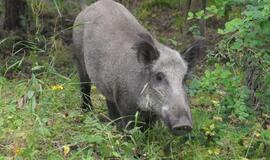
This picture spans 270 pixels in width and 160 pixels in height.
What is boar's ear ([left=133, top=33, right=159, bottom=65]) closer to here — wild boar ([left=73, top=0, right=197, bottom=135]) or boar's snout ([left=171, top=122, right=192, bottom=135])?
wild boar ([left=73, top=0, right=197, bottom=135])

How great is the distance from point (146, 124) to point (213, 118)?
752 mm

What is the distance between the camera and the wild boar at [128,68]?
18.7 ft

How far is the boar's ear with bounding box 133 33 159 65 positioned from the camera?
6.06 meters

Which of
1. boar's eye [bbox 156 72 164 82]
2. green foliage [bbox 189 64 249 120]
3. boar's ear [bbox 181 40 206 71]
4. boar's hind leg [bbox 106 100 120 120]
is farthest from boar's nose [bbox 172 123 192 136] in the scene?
boar's hind leg [bbox 106 100 120 120]

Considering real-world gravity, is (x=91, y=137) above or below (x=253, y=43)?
below

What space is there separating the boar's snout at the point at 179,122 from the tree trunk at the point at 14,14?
801cm

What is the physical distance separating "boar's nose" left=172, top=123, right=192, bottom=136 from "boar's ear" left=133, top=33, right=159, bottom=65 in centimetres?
114

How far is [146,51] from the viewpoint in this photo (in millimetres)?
6160

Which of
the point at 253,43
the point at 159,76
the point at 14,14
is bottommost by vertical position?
the point at 14,14

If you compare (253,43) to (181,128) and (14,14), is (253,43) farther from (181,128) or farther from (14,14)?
(14,14)

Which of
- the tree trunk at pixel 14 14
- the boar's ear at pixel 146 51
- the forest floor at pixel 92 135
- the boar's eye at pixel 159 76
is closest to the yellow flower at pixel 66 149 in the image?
the forest floor at pixel 92 135

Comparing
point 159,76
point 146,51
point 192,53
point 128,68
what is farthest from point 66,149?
point 192,53

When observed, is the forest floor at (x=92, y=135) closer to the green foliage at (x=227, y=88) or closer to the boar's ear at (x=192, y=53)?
the green foliage at (x=227, y=88)

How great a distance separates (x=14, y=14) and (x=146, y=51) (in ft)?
23.6
